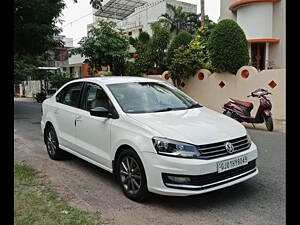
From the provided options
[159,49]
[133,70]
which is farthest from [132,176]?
[159,49]

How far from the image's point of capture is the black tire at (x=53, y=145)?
19.7 ft

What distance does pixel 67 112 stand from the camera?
5.54 meters

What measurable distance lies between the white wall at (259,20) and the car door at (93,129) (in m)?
12.4

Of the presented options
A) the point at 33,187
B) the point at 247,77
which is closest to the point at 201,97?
the point at 247,77

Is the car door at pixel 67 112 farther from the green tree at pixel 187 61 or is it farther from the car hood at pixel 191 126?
the green tree at pixel 187 61

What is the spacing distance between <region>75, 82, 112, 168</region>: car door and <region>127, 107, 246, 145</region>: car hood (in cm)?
57

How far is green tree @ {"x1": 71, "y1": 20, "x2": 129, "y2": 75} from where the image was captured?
53.2 ft

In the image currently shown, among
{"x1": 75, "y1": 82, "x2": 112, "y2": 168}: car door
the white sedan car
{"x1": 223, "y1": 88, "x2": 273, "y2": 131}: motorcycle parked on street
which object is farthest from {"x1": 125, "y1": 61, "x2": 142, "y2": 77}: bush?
{"x1": 75, "y1": 82, "x2": 112, "y2": 168}: car door

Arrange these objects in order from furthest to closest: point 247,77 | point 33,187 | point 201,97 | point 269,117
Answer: point 201,97
point 247,77
point 269,117
point 33,187

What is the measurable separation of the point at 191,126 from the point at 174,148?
44cm

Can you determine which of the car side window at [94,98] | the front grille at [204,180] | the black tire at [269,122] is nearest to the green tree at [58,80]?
the black tire at [269,122]
